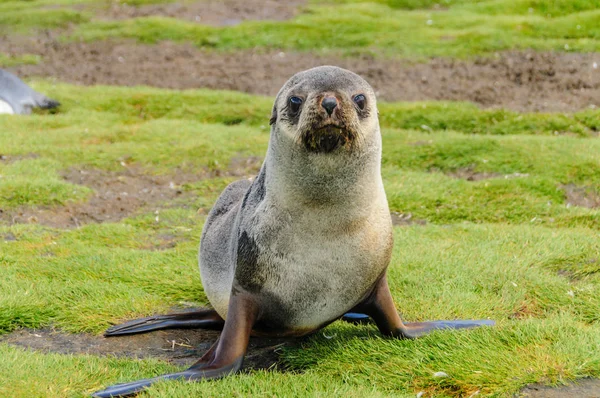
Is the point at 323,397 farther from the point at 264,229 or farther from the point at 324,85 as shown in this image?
the point at 324,85

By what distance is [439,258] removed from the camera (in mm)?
6984

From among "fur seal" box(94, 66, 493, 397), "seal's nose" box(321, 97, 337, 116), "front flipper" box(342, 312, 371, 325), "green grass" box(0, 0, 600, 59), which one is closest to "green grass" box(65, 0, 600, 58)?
"green grass" box(0, 0, 600, 59)

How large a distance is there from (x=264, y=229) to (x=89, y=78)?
1389 cm

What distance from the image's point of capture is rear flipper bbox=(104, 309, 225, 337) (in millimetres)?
5691

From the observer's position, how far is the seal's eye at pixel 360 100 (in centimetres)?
456

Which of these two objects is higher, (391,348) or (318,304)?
(318,304)

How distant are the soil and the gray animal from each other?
375 inches

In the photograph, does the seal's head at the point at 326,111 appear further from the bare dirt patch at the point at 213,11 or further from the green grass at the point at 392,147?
the bare dirt patch at the point at 213,11

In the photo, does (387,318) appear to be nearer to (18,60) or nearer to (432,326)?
(432,326)

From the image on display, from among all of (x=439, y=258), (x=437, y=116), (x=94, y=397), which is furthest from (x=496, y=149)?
(x=94, y=397)

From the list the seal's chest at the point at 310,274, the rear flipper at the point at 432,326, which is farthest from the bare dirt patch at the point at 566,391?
the seal's chest at the point at 310,274

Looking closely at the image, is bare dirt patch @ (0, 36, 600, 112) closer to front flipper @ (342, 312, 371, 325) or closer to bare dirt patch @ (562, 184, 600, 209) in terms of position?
bare dirt patch @ (562, 184, 600, 209)

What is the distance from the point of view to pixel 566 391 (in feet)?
13.9

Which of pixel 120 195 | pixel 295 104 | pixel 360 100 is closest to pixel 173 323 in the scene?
pixel 295 104
